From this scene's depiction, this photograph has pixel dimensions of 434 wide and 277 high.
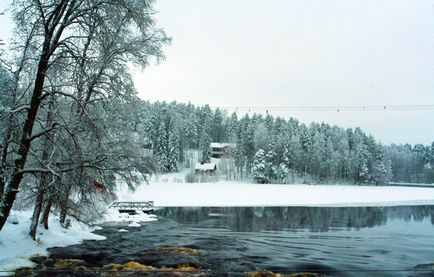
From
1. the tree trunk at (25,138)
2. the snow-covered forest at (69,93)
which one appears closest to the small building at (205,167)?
the snow-covered forest at (69,93)

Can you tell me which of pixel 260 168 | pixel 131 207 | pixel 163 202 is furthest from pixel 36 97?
pixel 260 168

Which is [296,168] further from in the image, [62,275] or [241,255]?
[62,275]

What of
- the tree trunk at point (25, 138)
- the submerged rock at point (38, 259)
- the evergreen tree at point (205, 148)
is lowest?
the submerged rock at point (38, 259)

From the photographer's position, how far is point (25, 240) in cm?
1531

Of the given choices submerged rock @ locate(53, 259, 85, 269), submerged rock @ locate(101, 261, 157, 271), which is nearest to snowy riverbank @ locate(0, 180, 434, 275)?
submerged rock @ locate(53, 259, 85, 269)

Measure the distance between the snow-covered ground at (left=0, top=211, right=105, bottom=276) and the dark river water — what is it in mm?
729

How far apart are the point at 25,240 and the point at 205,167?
8577cm

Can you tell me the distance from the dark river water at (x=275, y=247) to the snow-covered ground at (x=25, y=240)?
28.7 inches

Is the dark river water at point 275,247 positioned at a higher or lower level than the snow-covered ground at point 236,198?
lower

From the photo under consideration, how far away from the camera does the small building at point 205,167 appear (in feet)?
325

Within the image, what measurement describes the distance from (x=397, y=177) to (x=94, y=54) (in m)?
140

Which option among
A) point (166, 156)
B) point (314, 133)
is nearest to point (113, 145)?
point (166, 156)

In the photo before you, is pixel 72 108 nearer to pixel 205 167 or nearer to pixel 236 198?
pixel 236 198

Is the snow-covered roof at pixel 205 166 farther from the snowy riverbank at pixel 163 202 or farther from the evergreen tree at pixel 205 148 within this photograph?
the snowy riverbank at pixel 163 202
